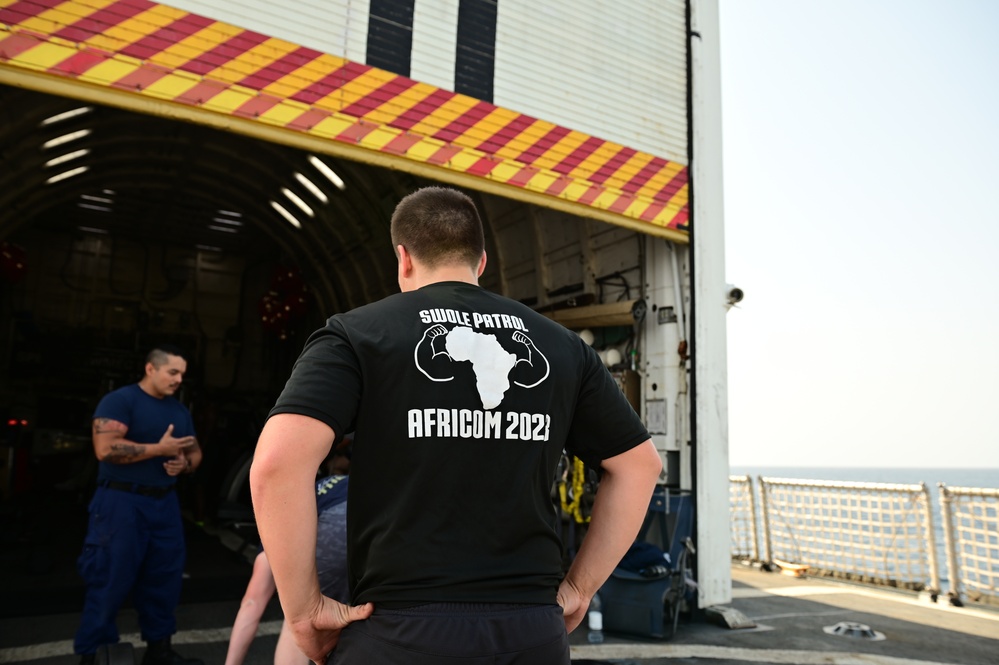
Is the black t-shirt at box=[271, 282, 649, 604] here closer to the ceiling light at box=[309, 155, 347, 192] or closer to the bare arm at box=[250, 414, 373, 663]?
the bare arm at box=[250, 414, 373, 663]

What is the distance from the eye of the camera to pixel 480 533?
1460 mm

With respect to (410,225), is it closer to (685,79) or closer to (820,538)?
(685,79)

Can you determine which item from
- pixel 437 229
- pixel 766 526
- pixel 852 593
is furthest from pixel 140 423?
pixel 766 526

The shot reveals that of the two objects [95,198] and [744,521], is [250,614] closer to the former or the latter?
[744,521]

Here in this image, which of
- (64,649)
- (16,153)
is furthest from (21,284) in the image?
(64,649)

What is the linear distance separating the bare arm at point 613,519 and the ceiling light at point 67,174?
10209mm

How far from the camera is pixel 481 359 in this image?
60.6 inches

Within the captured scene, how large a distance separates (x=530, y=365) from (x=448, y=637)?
616 mm

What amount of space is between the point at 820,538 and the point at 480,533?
354 inches

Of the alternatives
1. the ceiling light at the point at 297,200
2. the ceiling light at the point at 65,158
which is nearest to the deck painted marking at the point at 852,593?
the ceiling light at the point at 297,200

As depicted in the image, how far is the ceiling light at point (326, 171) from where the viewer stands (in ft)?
30.1

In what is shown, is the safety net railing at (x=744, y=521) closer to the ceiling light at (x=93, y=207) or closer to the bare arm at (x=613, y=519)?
the bare arm at (x=613, y=519)

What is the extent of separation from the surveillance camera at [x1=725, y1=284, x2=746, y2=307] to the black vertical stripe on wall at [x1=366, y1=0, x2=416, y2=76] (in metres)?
3.58

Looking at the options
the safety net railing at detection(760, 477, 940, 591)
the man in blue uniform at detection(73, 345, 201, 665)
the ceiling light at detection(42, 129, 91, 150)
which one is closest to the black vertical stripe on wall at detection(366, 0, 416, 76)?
the man in blue uniform at detection(73, 345, 201, 665)
